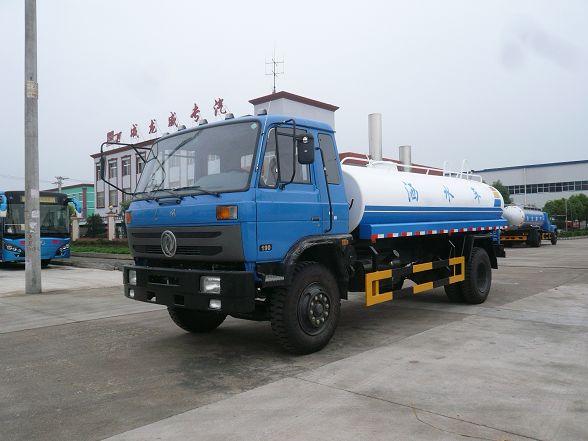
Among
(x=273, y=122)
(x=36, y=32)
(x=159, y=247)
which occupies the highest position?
(x=36, y=32)

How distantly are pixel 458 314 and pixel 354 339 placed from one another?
2440 millimetres

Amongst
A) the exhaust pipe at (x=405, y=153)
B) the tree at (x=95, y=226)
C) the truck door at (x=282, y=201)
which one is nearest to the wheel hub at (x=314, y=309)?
the truck door at (x=282, y=201)

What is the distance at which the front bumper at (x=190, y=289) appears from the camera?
493 cm

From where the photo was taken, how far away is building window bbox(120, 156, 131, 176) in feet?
178

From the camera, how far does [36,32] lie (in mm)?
11570

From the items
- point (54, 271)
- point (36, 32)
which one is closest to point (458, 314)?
point (36, 32)

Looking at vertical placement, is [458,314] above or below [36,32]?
below

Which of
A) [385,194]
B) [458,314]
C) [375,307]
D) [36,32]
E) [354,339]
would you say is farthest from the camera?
[36,32]

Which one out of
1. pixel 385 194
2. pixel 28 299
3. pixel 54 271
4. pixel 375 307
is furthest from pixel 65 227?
pixel 385 194

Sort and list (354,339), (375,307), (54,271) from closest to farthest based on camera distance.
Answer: (354,339), (375,307), (54,271)

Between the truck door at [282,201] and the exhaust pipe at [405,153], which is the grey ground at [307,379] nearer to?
the truck door at [282,201]

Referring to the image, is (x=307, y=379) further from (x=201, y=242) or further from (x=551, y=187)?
(x=551, y=187)

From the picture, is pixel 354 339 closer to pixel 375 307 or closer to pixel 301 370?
pixel 301 370

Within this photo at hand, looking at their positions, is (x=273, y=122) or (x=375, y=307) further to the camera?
(x=375, y=307)
